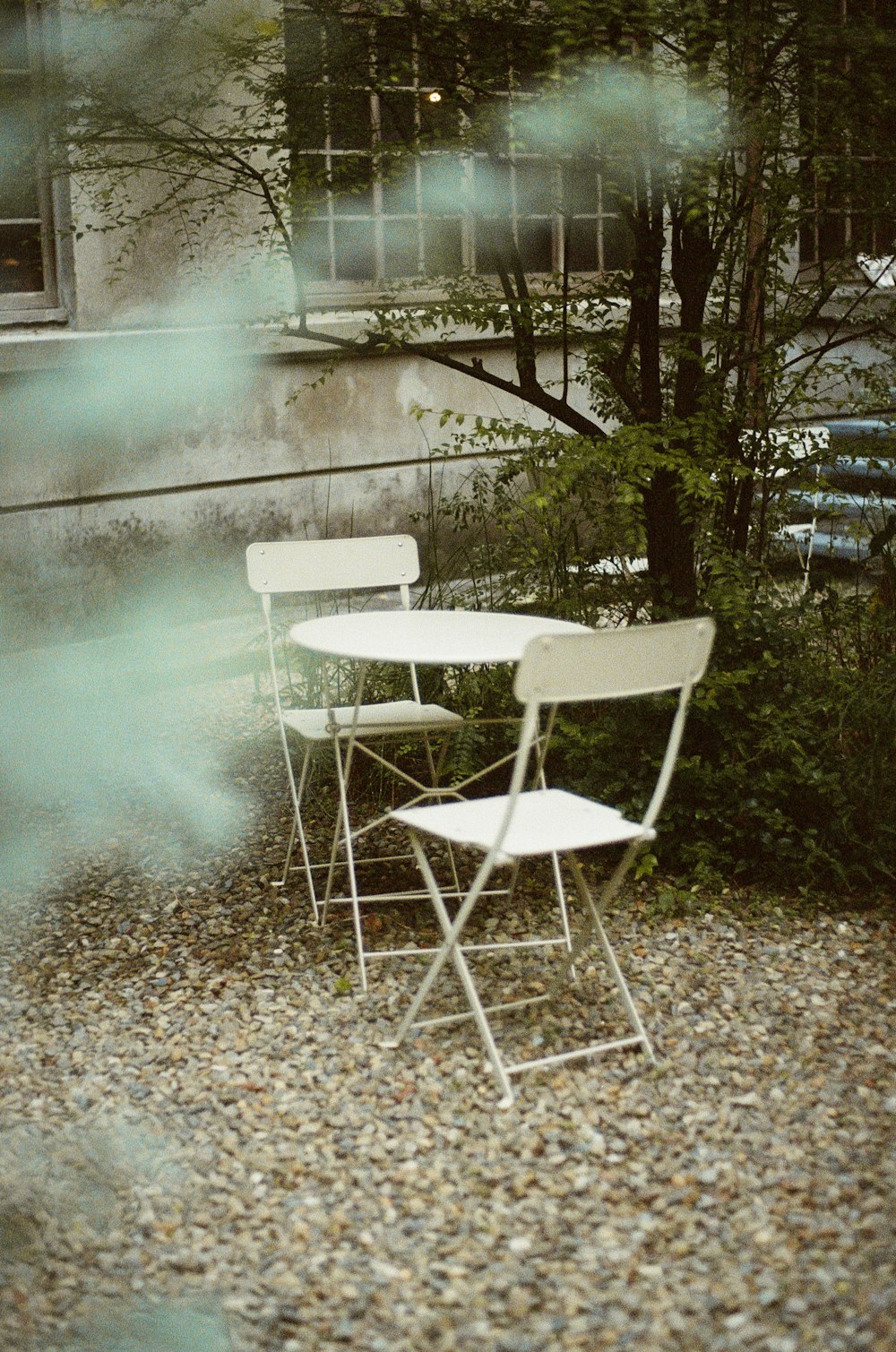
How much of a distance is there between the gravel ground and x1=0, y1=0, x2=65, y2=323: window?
4693 mm

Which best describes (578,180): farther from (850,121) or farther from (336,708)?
(336,708)

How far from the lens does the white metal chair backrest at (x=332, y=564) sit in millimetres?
4996

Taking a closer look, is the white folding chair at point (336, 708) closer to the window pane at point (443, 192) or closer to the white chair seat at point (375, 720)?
the white chair seat at point (375, 720)

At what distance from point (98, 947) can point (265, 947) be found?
1.72 feet

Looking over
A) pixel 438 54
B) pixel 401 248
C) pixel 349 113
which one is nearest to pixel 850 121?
pixel 438 54

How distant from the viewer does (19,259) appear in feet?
27.5

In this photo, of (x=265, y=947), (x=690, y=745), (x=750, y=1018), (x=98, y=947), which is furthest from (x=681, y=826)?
(x=98, y=947)

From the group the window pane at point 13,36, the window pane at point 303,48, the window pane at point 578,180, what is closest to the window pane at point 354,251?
the window pane at point 13,36

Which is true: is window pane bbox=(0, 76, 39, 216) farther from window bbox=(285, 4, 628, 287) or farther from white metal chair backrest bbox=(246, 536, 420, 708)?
white metal chair backrest bbox=(246, 536, 420, 708)

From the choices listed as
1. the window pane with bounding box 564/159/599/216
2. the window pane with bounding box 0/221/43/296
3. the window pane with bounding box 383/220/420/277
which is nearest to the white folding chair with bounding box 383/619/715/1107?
the window pane with bounding box 564/159/599/216

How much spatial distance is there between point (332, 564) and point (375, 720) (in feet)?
2.33

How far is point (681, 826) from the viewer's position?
5141 mm

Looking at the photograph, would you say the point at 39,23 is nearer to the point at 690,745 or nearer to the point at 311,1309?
the point at 690,745

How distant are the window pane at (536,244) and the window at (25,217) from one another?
3.47 metres
